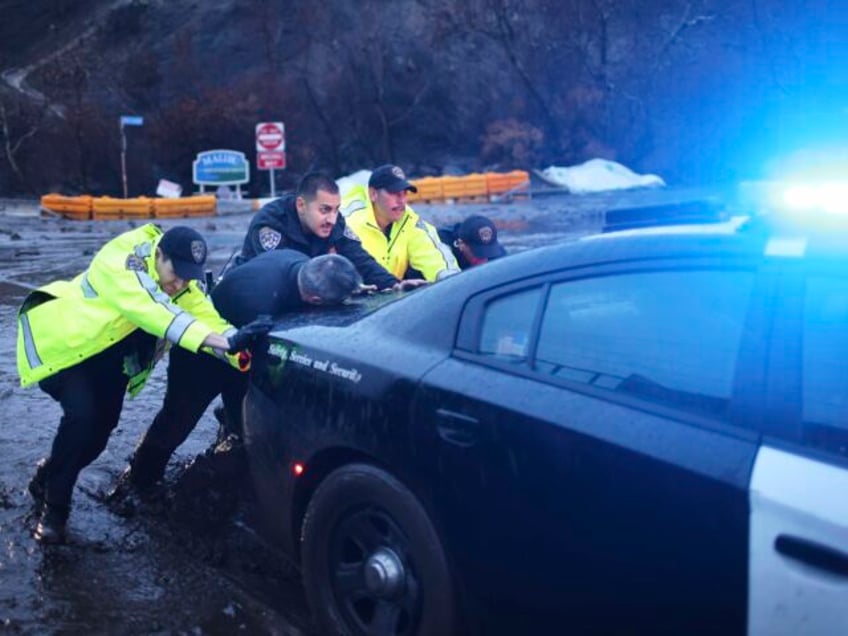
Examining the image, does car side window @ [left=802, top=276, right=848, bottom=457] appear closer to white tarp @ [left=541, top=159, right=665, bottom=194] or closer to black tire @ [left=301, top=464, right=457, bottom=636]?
black tire @ [left=301, top=464, right=457, bottom=636]

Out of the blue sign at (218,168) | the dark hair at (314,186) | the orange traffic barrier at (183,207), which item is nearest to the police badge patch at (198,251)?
the dark hair at (314,186)

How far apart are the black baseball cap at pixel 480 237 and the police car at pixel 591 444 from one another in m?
2.52

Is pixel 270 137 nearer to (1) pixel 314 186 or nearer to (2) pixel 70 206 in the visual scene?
(2) pixel 70 206

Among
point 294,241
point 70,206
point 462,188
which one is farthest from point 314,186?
point 462,188

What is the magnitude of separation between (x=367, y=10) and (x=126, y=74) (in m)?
10.9

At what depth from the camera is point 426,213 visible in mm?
25406

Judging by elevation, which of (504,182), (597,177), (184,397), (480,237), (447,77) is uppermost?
(447,77)

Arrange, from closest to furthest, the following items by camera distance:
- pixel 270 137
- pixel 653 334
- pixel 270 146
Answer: pixel 653 334 < pixel 270 146 < pixel 270 137

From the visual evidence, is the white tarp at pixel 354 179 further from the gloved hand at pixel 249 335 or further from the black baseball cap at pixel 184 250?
the gloved hand at pixel 249 335

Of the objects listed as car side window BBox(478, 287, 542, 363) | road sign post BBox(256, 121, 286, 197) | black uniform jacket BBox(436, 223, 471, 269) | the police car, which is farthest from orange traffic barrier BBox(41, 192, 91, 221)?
car side window BBox(478, 287, 542, 363)

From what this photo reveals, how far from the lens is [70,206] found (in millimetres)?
27000

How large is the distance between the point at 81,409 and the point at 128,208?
24.1m

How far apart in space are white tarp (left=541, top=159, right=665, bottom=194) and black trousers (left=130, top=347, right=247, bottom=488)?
29824 mm

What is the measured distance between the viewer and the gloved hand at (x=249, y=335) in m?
3.57
